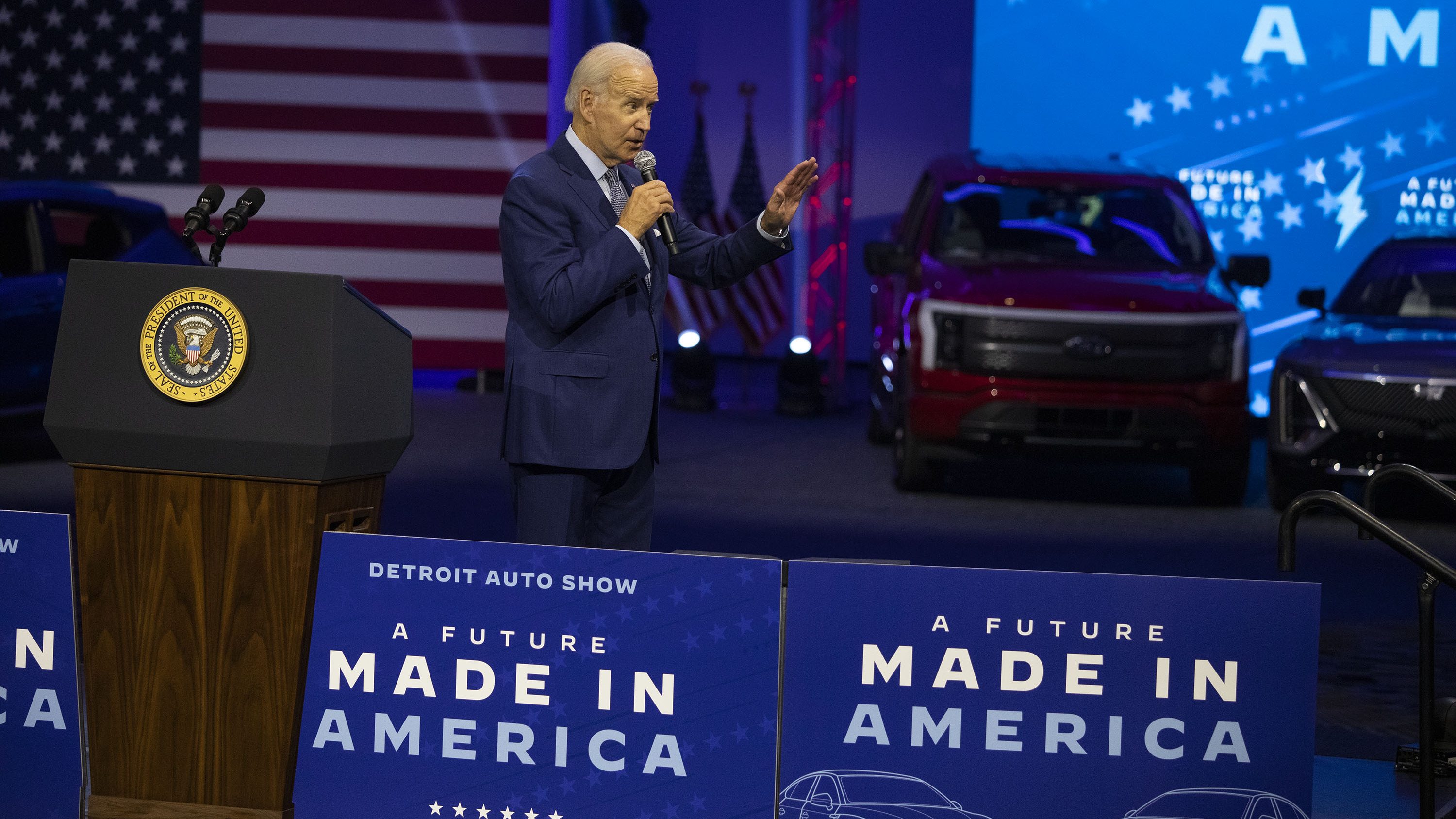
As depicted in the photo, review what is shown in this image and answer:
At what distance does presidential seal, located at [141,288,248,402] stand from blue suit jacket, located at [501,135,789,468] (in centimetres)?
67

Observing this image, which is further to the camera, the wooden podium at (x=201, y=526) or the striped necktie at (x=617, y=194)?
the striped necktie at (x=617, y=194)

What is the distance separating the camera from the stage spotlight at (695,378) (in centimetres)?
1339

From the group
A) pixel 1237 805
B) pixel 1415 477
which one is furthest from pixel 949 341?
pixel 1237 805

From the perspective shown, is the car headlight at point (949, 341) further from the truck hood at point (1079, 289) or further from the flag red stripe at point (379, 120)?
the flag red stripe at point (379, 120)

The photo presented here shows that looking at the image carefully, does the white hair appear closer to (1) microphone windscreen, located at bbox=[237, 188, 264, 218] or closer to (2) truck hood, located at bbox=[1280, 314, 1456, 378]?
(1) microphone windscreen, located at bbox=[237, 188, 264, 218]

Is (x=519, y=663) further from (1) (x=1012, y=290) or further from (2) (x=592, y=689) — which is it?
(1) (x=1012, y=290)

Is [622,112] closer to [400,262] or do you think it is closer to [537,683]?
[537,683]

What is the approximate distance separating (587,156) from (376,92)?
1101 cm

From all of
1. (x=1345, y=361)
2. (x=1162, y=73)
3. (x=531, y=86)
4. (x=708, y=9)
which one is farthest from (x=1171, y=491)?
(x=708, y=9)

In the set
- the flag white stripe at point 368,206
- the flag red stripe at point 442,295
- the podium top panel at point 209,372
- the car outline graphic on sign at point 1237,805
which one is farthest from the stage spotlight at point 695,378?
the car outline graphic on sign at point 1237,805

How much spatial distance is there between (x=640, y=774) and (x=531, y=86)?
11.8 m

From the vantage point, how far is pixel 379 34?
1373cm

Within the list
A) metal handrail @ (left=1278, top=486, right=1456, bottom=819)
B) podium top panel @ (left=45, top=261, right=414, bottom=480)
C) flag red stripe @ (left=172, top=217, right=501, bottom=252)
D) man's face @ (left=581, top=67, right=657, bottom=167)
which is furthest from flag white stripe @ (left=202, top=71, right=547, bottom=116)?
metal handrail @ (left=1278, top=486, right=1456, bottom=819)

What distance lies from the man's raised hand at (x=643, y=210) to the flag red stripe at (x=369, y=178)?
1101 centimetres
